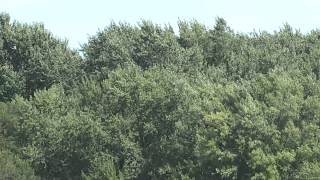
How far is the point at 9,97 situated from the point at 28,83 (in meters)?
2.39

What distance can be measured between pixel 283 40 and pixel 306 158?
837 inches

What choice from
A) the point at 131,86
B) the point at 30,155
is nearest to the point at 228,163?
the point at 131,86

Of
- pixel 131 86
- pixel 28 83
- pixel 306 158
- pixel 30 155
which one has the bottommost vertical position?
pixel 306 158

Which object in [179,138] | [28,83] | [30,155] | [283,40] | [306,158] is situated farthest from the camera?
[28,83]

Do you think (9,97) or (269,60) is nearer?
(269,60)

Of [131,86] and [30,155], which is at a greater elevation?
[131,86]

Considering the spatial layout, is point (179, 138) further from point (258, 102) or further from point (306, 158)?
point (306, 158)

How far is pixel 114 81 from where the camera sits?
5159 centimetres

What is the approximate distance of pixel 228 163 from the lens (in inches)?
1609

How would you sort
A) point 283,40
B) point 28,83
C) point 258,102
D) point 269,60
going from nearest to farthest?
point 258,102 → point 269,60 → point 283,40 → point 28,83

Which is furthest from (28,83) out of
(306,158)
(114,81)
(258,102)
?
(306,158)

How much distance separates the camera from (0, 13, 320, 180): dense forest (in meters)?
40.9

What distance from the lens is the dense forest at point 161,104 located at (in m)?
40.9

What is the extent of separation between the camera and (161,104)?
4759cm
